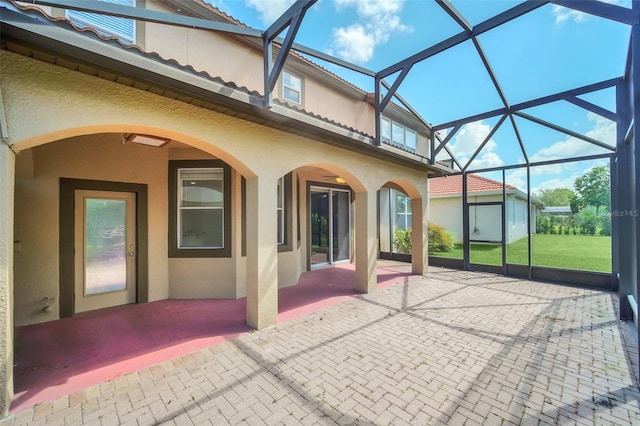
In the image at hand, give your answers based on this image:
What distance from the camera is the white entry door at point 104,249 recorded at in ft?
18.7

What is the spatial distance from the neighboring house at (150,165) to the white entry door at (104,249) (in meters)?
0.02

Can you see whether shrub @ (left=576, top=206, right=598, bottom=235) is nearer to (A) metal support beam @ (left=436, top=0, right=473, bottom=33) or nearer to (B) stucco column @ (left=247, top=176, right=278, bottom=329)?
(A) metal support beam @ (left=436, top=0, right=473, bottom=33)

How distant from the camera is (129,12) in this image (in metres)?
3.07

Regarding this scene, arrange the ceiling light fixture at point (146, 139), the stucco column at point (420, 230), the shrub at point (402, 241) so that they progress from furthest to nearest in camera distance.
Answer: the shrub at point (402, 241) < the stucco column at point (420, 230) < the ceiling light fixture at point (146, 139)

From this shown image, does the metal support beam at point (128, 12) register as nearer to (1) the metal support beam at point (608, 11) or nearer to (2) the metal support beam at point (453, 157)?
(1) the metal support beam at point (608, 11)

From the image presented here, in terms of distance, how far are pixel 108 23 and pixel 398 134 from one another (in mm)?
10905

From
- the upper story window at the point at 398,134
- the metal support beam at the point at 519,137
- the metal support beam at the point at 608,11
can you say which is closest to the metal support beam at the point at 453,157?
the metal support beam at the point at 519,137

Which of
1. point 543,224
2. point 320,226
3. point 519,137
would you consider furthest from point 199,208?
point 543,224

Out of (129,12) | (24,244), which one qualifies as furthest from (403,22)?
(24,244)

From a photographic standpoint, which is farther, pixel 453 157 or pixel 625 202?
pixel 453 157

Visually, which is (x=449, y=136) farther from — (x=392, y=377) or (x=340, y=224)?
(x=392, y=377)

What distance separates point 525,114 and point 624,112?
6.62ft

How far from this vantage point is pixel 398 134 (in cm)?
1284

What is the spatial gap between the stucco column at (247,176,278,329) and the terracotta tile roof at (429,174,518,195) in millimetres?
12901
